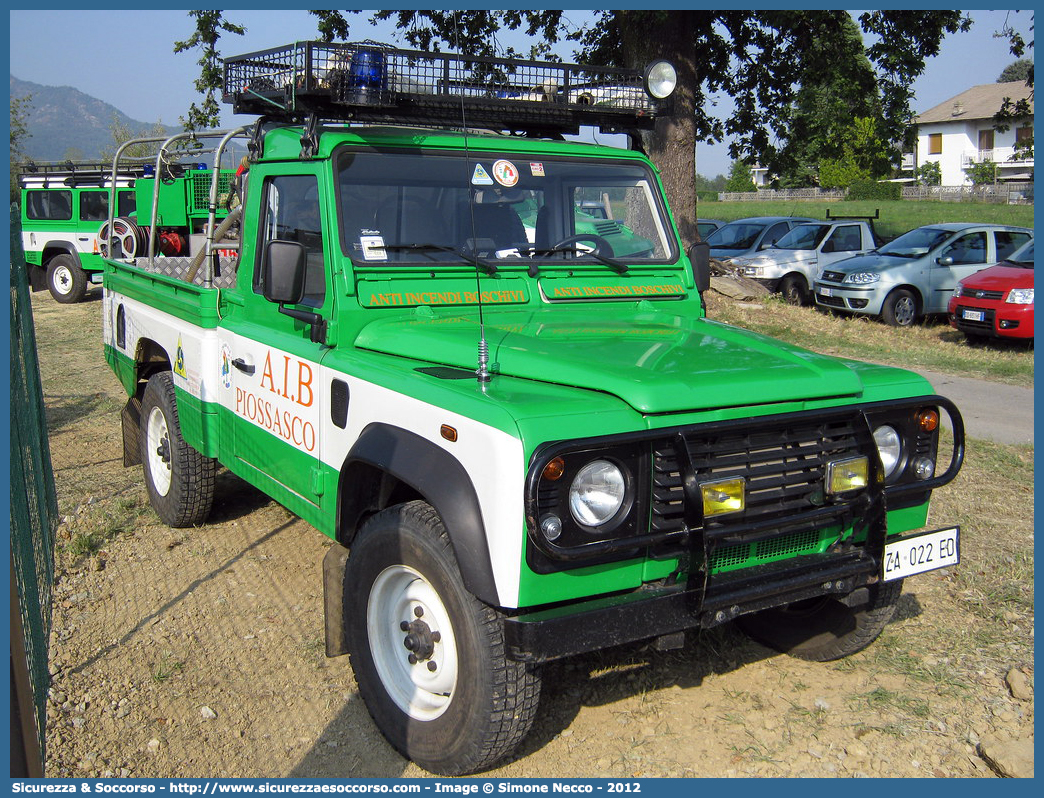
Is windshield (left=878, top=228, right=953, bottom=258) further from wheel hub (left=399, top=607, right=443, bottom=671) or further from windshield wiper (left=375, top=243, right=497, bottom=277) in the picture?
wheel hub (left=399, top=607, right=443, bottom=671)

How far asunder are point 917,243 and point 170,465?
12.5 meters

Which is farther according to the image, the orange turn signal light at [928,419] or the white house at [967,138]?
the white house at [967,138]

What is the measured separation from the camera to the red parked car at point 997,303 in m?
11.9

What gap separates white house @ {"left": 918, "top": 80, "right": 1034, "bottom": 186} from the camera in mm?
62656

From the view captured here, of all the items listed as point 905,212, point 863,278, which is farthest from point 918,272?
point 905,212

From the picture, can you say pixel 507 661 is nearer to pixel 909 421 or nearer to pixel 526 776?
pixel 526 776

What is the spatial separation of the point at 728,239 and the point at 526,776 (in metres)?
15.7

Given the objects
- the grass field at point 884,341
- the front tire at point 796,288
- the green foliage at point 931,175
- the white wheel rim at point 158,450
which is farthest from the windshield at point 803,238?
the green foliage at point 931,175

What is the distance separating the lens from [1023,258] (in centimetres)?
1323

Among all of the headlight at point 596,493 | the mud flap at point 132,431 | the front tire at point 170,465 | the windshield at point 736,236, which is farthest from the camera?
the windshield at point 736,236

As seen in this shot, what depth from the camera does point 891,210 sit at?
4116 cm

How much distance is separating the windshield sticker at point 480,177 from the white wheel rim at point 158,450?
2.70 metres

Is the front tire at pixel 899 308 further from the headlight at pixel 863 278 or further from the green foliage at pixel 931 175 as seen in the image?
the green foliage at pixel 931 175

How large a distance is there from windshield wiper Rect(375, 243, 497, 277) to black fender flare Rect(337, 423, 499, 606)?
95 centimetres
